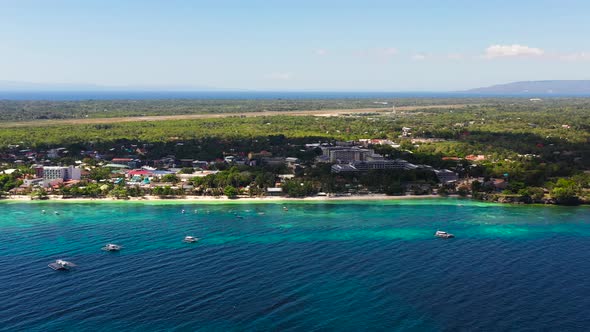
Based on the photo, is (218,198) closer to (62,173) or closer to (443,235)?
(62,173)

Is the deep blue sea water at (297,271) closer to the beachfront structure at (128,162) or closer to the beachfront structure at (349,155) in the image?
the beachfront structure at (128,162)

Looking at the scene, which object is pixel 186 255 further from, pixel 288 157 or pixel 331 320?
pixel 288 157

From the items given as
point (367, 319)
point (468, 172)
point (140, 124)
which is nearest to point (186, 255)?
point (367, 319)

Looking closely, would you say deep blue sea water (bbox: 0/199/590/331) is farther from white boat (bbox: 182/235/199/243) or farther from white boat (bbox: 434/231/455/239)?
white boat (bbox: 182/235/199/243)

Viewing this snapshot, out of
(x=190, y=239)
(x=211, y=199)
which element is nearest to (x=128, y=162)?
(x=211, y=199)

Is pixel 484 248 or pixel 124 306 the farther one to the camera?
pixel 484 248

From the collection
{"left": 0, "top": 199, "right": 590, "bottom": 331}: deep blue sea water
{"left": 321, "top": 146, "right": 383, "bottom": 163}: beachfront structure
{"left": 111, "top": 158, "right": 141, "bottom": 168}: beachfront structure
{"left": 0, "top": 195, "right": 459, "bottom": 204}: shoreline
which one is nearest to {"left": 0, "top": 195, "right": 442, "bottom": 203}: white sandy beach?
{"left": 0, "top": 195, "right": 459, "bottom": 204}: shoreline
